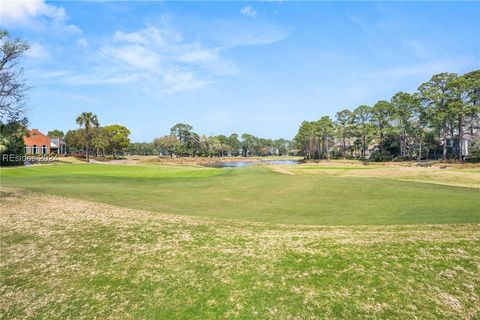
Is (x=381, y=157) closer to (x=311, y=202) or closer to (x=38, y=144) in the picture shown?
(x=311, y=202)

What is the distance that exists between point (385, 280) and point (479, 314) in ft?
5.82

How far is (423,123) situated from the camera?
7419 cm

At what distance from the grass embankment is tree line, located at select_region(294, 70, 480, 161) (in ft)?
212

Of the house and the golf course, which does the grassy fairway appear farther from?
the house

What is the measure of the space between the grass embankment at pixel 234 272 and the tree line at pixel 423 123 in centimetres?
6474

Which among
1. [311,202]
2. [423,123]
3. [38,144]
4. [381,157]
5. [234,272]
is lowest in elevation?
[311,202]

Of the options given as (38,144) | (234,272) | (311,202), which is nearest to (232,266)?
(234,272)

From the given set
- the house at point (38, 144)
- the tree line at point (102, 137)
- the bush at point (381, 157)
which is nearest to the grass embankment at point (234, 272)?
the bush at point (381, 157)

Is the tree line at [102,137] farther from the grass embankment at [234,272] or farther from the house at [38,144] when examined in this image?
the grass embankment at [234,272]

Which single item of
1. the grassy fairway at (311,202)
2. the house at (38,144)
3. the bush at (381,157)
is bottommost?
the grassy fairway at (311,202)

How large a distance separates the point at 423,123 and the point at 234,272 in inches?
3264

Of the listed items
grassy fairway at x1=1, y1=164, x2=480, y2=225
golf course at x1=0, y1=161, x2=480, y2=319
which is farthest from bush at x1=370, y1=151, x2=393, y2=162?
golf course at x1=0, y1=161, x2=480, y2=319

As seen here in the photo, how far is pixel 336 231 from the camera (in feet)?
36.8

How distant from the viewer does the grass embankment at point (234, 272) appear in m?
6.13
